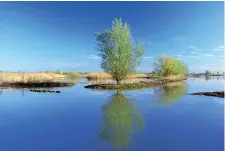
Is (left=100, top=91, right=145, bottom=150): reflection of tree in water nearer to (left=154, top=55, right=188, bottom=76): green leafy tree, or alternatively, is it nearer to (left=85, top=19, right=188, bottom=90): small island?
(left=85, top=19, right=188, bottom=90): small island

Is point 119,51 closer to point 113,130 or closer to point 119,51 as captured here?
point 119,51

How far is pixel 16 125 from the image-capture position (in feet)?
35.0

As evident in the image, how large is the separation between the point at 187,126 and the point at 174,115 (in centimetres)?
237

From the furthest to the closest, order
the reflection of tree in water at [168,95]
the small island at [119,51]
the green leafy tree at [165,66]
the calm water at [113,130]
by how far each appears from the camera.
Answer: the green leafy tree at [165,66]
the small island at [119,51]
the reflection of tree in water at [168,95]
the calm water at [113,130]

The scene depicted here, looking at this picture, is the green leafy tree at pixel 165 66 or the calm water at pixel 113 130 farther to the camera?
the green leafy tree at pixel 165 66

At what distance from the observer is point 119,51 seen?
34094 millimetres

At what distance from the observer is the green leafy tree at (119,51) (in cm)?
3372

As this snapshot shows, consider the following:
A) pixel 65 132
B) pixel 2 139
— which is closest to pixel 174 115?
pixel 65 132

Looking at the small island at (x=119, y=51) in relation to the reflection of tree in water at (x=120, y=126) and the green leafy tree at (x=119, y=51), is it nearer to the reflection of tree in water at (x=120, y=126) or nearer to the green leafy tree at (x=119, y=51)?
the green leafy tree at (x=119, y=51)

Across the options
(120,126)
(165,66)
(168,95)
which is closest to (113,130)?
(120,126)

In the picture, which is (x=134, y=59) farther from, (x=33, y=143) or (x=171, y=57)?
(x=171, y=57)

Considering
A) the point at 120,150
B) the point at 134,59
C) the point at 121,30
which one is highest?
the point at 121,30

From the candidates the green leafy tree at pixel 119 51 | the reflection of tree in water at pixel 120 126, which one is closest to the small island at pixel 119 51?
the green leafy tree at pixel 119 51

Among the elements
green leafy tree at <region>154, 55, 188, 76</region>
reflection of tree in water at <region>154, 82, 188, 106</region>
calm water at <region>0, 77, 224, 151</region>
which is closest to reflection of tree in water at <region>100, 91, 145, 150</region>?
calm water at <region>0, 77, 224, 151</region>
